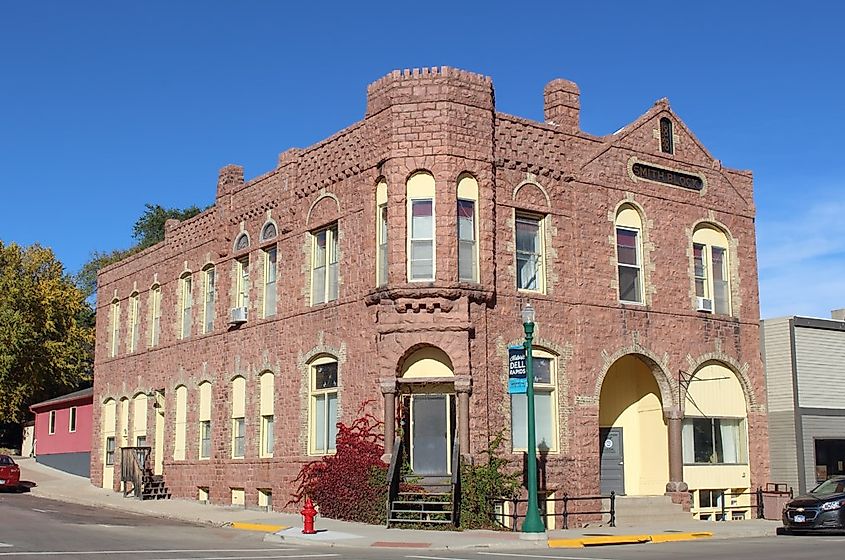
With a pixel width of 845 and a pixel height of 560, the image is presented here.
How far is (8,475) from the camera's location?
120 ft

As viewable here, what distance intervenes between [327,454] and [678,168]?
514 inches

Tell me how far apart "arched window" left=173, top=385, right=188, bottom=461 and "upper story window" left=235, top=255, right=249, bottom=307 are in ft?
14.7

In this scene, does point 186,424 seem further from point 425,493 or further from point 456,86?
point 456,86

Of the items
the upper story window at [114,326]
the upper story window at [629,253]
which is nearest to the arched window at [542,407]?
the upper story window at [629,253]

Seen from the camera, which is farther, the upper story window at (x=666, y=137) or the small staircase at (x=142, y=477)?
the small staircase at (x=142, y=477)

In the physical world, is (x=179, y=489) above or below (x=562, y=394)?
below

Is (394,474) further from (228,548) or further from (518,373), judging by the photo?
(228,548)

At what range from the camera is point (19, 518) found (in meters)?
24.4

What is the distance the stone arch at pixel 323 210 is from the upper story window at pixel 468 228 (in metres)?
4.02

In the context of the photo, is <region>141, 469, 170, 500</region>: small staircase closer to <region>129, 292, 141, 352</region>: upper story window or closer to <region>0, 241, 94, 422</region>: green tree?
<region>129, 292, 141, 352</region>: upper story window

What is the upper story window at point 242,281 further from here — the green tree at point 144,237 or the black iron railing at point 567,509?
the green tree at point 144,237

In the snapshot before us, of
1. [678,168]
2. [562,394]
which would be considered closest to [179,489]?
→ [562,394]

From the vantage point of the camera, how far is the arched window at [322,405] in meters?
27.1

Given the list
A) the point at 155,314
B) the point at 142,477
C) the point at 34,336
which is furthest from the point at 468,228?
the point at 34,336
